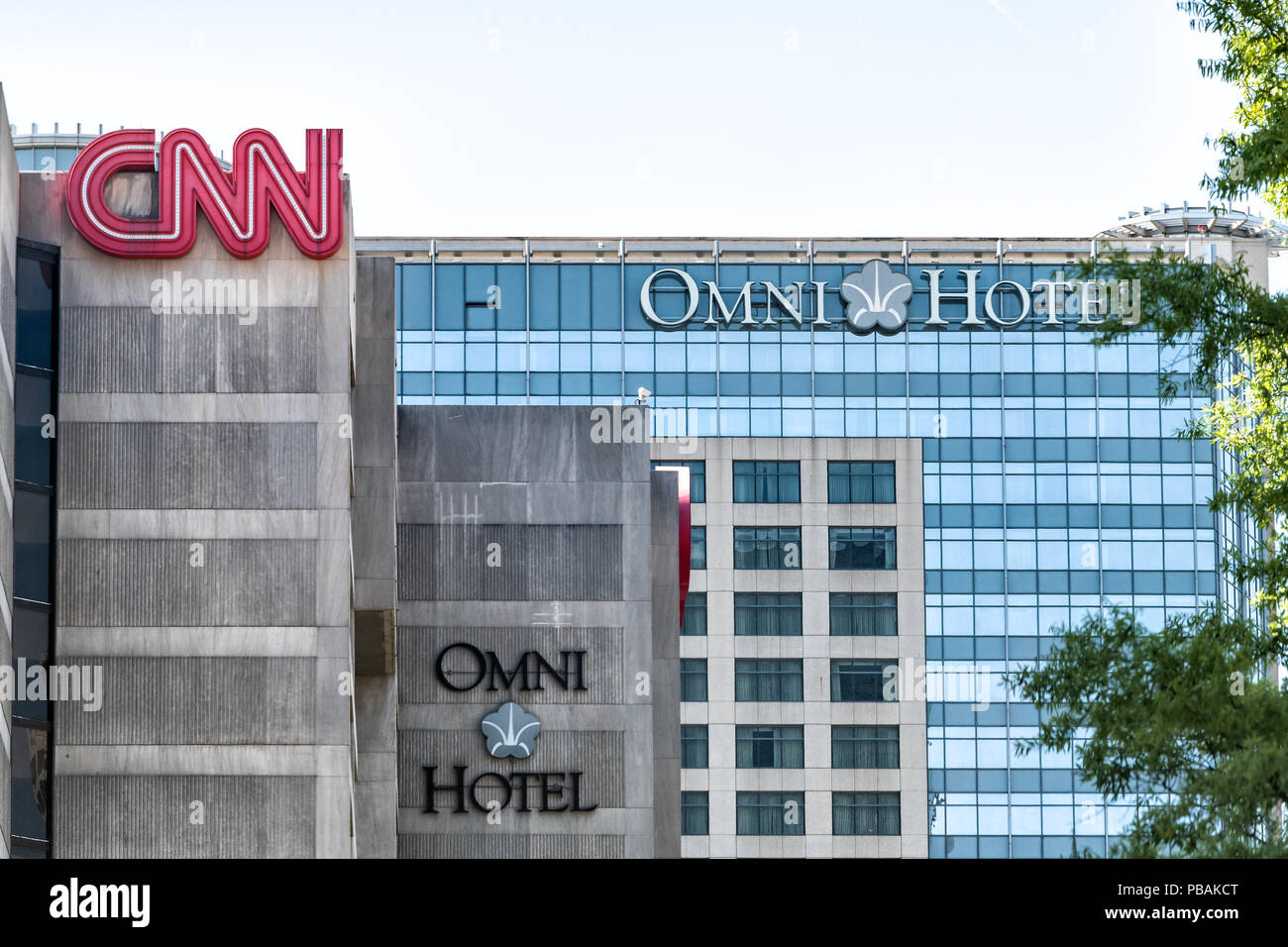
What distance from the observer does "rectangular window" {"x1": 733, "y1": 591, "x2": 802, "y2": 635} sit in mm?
100312

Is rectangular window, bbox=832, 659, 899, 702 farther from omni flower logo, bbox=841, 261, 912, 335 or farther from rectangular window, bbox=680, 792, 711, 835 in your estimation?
omni flower logo, bbox=841, 261, 912, 335

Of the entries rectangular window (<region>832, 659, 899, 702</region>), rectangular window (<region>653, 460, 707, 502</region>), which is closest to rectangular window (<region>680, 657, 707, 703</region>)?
rectangular window (<region>832, 659, 899, 702</region>)

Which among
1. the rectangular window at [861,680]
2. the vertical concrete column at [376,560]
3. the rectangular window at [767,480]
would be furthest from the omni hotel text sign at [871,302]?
the vertical concrete column at [376,560]

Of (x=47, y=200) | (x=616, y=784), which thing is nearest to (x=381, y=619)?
(x=616, y=784)

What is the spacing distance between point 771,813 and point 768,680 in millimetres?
6707

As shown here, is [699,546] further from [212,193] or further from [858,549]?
[212,193]

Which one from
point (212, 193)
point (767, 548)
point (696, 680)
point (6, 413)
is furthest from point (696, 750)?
point (6, 413)

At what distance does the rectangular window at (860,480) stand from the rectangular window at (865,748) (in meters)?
11.8

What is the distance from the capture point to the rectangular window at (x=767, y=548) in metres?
101

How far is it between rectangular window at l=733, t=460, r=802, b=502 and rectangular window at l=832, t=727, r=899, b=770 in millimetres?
12191

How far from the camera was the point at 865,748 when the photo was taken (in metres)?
98.9

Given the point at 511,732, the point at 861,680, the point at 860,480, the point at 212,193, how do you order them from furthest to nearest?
the point at 860,480 → the point at 861,680 → the point at 511,732 → the point at 212,193

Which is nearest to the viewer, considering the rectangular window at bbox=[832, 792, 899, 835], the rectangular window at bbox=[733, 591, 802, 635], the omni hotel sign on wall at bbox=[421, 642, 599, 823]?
the omni hotel sign on wall at bbox=[421, 642, 599, 823]
